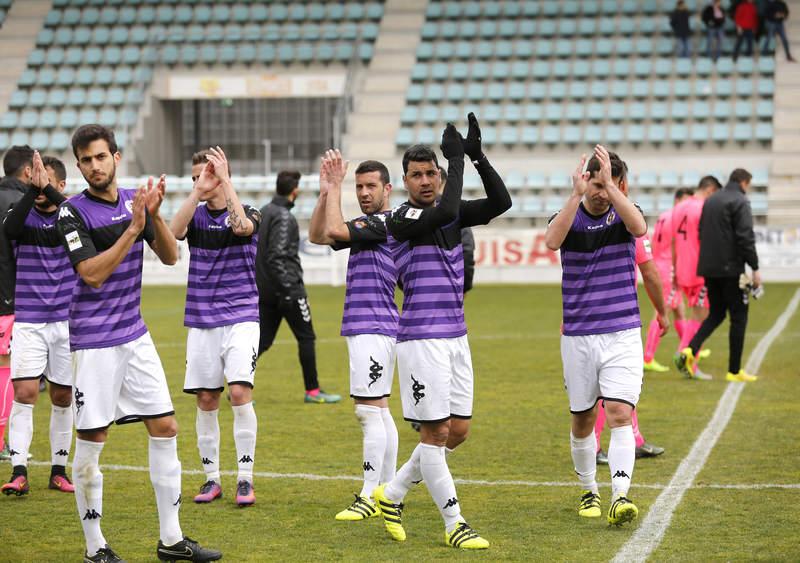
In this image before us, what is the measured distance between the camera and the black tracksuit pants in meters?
11.9

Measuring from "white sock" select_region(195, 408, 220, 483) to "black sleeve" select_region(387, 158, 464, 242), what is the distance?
191 centimetres

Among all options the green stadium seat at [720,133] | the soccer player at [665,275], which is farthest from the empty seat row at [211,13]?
the soccer player at [665,275]

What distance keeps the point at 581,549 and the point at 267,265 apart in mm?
5474

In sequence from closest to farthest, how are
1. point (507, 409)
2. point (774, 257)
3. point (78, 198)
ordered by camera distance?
point (78, 198), point (507, 409), point (774, 257)

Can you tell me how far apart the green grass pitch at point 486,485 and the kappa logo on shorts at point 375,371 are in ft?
2.61

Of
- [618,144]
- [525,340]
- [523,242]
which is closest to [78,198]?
[525,340]

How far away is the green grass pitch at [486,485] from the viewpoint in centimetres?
595

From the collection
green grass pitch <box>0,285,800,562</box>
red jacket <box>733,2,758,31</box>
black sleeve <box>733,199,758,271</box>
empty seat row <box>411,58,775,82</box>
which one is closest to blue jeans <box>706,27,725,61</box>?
empty seat row <box>411,58,775,82</box>

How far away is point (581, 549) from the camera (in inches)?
229

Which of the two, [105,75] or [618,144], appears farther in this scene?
[105,75]

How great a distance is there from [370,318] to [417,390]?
3.59 feet

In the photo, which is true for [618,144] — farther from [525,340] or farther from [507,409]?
[507,409]

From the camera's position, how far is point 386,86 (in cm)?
3303

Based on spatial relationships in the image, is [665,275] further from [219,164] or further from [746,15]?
[746,15]
